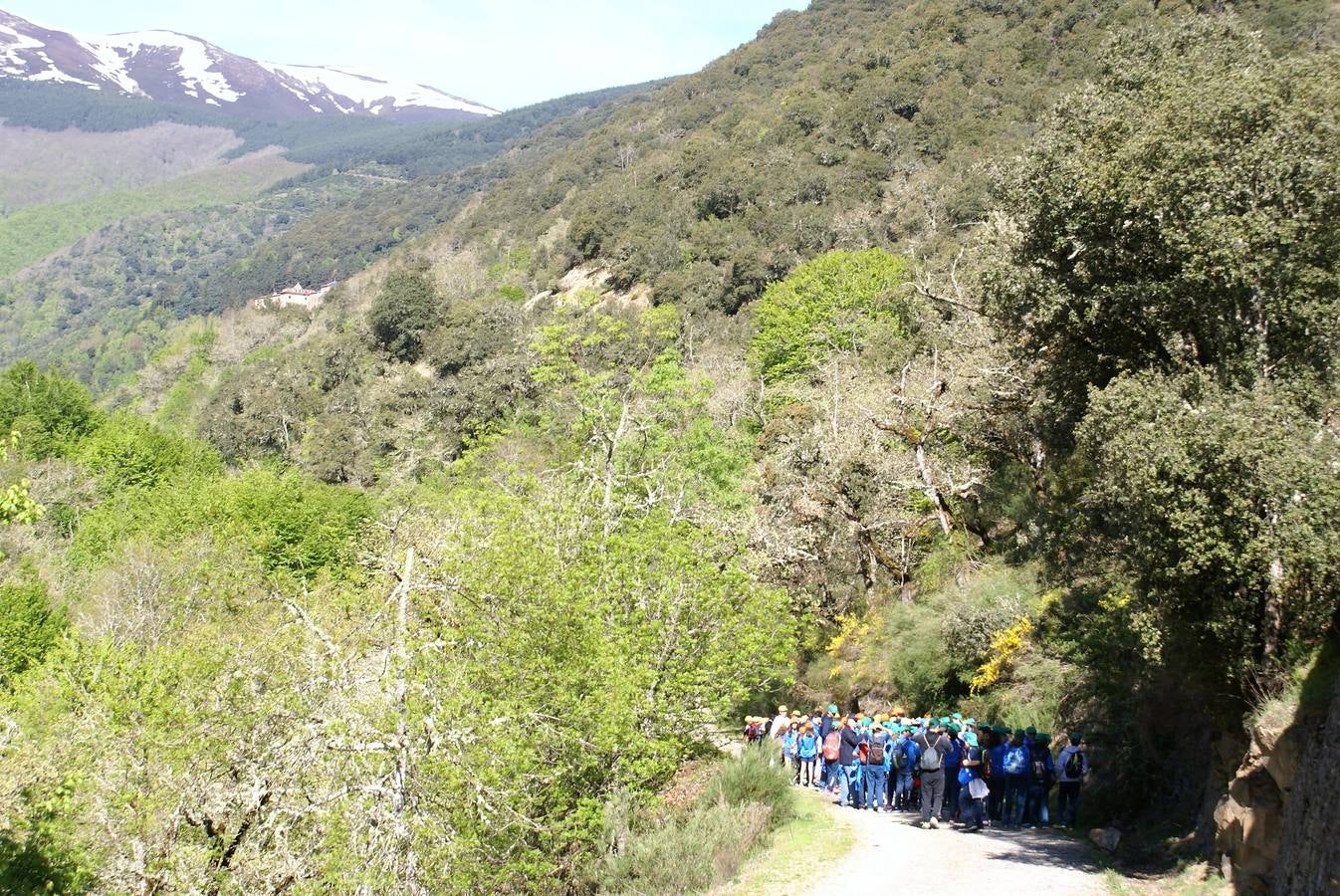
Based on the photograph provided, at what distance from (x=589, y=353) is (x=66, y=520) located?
26.1 m

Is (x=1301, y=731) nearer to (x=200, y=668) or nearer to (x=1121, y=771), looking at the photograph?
(x=1121, y=771)

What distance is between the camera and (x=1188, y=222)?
11930 mm

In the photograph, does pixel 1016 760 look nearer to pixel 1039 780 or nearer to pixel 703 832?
pixel 1039 780

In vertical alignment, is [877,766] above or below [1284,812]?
below

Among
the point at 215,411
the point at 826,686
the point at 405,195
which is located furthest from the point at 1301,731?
the point at 405,195

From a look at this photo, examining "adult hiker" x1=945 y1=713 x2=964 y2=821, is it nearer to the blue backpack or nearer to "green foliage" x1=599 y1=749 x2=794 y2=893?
the blue backpack

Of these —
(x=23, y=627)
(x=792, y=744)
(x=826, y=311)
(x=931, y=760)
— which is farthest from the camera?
(x=826, y=311)

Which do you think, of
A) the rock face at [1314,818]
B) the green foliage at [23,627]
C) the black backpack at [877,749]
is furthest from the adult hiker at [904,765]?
the green foliage at [23,627]

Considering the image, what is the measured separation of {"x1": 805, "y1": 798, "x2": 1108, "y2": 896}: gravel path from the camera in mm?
9781

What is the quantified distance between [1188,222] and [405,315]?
216 ft

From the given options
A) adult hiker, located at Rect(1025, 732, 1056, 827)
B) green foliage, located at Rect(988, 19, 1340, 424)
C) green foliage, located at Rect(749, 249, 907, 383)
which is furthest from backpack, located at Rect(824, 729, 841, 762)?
green foliage, located at Rect(749, 249, 907, 383)

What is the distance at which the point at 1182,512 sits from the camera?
387 inches

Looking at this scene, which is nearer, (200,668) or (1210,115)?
(1210,115)

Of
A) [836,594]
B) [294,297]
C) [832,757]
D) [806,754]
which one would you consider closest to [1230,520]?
[832,757]
